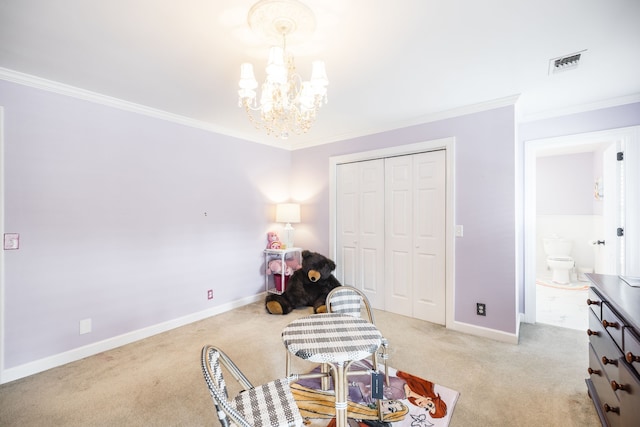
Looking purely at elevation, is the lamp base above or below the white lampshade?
below

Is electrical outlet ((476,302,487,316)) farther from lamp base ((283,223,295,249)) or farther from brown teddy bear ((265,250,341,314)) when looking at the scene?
lamp base ((283,223,295,249))

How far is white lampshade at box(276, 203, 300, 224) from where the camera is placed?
4168 millimetres

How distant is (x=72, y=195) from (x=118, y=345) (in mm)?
1477

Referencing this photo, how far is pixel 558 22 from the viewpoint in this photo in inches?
64.7

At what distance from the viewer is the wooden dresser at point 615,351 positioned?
121 centimetres

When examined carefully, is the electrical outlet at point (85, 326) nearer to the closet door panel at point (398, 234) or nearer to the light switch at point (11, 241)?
the light switch at point (11, 241)

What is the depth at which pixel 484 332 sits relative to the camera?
2.87m

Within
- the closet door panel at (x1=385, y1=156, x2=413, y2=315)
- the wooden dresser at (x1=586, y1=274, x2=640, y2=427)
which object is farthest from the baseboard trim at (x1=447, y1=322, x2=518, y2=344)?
the wooden dresser at (x1=586, y1=274, x2=640, y2=427)

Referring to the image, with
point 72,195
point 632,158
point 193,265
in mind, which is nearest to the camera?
point 72,195

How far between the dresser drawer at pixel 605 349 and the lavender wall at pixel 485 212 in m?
0.92

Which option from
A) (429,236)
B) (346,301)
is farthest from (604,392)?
(429,236)

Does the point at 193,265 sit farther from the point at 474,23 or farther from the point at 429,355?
the point at 474,23

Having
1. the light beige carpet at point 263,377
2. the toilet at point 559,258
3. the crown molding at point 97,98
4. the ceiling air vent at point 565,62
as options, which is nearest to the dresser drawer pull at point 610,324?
the light beige carpet at point 263,377

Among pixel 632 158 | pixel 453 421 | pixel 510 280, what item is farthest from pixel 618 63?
pixel 453 421
